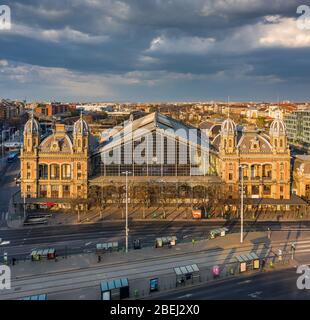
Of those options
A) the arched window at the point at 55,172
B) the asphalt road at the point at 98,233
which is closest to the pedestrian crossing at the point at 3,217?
the asphalt road at the point at 98,233

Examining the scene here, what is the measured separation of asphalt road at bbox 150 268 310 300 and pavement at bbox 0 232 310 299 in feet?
6.52

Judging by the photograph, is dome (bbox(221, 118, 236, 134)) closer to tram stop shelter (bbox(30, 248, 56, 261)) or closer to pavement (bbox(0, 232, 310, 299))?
pavement (bbox(0, 232, 310, 299))

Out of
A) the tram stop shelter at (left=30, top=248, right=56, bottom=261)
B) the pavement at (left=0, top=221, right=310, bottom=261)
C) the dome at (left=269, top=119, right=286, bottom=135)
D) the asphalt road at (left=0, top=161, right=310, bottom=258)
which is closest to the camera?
the tram stop shelter at (left=30, top=248, right=56, bottom=261)

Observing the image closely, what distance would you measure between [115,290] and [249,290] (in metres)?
15.7

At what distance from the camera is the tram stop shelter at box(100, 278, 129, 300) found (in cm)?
4341

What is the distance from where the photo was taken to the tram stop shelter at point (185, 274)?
159ft

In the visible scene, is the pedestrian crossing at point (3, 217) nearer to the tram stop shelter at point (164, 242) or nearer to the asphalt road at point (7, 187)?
the asphalt road at point (7, 187)

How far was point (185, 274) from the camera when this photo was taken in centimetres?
4866

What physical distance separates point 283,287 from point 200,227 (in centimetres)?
2786

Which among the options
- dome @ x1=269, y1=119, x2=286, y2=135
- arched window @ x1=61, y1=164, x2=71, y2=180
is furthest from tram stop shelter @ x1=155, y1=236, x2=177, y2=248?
dome @ x1=269, y1=119, x2=286, y2=135

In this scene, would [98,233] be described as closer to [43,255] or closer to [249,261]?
[43,255]

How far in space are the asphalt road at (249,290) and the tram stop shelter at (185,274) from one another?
56.7 inches

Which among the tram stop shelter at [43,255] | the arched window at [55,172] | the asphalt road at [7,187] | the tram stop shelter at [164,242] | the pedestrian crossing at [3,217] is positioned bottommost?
the tram stop shelter at [43,255]
